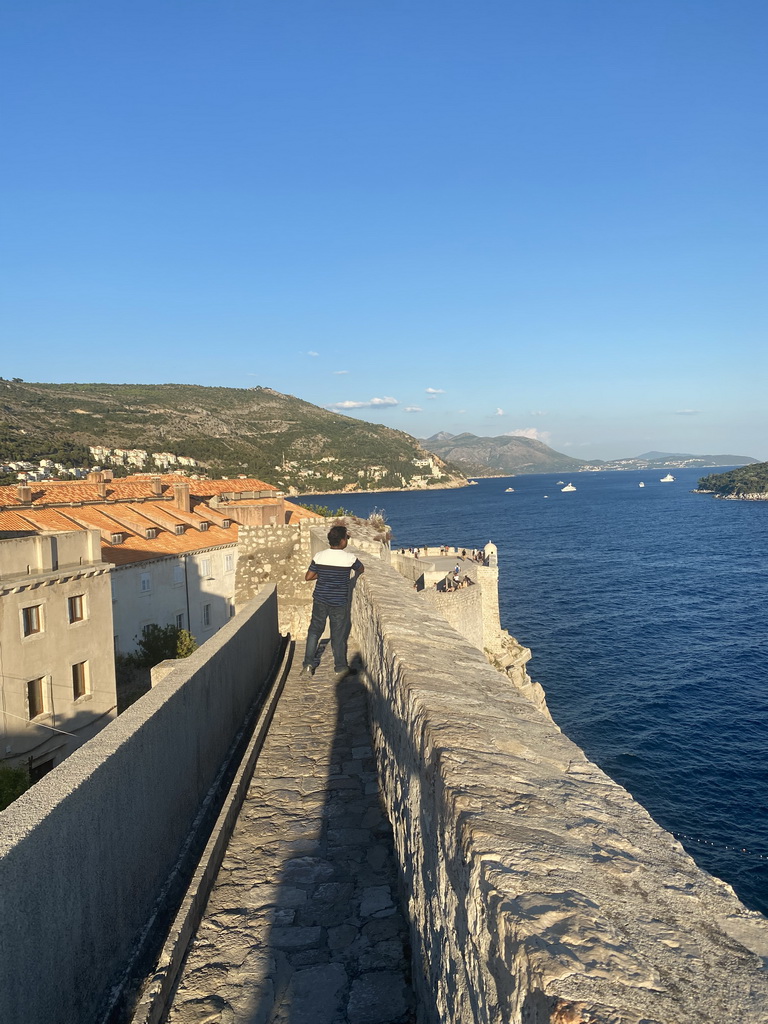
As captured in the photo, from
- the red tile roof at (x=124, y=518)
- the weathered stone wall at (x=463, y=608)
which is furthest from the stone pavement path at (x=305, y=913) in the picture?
the weathered stone wall at (x=463, y=608)

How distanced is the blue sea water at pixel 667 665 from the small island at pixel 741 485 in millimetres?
70578

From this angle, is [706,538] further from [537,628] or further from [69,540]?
[69,540]

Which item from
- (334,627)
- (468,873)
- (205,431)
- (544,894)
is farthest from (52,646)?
(205,431)

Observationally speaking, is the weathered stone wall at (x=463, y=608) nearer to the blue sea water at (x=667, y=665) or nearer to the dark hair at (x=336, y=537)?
the blue sea water at (x=667, y=665)

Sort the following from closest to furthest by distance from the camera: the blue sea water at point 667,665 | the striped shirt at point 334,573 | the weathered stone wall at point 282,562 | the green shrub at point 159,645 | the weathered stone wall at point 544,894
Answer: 1. the weathered stone wall at point 544,894
2. the striped shirt at point 334,573
3. the weathered stone wall at point 282,562
4. the blue sea water at point 667,665
5. the green shrub at point 159,645

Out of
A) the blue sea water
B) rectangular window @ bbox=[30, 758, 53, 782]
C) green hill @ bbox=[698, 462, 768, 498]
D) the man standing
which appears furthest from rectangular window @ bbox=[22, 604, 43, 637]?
green hill @ bbox=[698, 462, 768, 498]

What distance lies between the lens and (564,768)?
99.7 inches

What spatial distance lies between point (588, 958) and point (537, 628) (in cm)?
4157

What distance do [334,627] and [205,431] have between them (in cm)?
13038

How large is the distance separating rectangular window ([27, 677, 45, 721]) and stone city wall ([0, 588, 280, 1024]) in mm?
11652

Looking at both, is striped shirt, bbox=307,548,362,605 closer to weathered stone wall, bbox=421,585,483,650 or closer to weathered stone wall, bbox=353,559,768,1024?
weathered stone wall, bbox=353,559,768,1024

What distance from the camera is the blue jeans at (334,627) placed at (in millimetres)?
7109

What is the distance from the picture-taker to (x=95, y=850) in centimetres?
262

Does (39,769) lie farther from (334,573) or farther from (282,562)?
(334,573)
